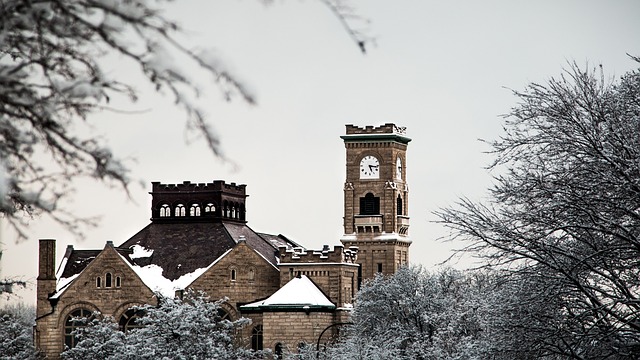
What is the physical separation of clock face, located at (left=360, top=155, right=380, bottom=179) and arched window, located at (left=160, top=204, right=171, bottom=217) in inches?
830

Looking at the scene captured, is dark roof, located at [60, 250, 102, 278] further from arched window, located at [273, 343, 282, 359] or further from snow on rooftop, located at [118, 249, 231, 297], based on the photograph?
arched window, located at [273, 343, 282, 359]

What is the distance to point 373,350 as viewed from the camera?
6206 cm

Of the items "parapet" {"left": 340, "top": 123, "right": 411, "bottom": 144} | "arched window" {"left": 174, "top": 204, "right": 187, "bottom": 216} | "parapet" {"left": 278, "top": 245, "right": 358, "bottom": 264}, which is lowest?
"parapet" {"left": 278, "top": 245, "right": 358, "bottom": 264}

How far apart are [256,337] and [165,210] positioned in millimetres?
15796

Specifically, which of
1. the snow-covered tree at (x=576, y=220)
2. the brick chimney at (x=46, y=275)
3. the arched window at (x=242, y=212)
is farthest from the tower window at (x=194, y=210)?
the snow-covered tree at (x=576, y=220)

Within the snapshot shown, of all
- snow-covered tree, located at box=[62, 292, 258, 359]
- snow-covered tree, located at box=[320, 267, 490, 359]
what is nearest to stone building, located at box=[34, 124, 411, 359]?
snow-covered tree, located at box=[320, 267, 490, 359]

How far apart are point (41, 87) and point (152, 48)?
515mm

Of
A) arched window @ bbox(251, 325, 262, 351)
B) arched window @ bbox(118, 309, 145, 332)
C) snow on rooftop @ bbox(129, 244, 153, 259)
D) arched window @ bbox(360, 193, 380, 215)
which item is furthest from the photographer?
arched window @ bbox(360, 193, 380, 215)

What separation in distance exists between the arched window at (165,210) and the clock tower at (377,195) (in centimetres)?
1822

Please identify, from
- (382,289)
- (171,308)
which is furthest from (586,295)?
(382,289)

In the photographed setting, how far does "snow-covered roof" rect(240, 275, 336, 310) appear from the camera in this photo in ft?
262

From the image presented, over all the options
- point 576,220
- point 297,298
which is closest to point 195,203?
point 297,298

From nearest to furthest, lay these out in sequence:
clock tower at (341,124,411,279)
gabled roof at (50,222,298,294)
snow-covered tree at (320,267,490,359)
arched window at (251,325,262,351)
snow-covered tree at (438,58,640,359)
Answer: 1. snow-covered tree at (438,58,640,359)
2. snow-covered tree at (320,267,490,359)
3. arched window at (251,325,262,351)
4. gabled roof at (50,222,298,294)
5. clock tower at (341,124,411,279)

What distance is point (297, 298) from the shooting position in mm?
80625
